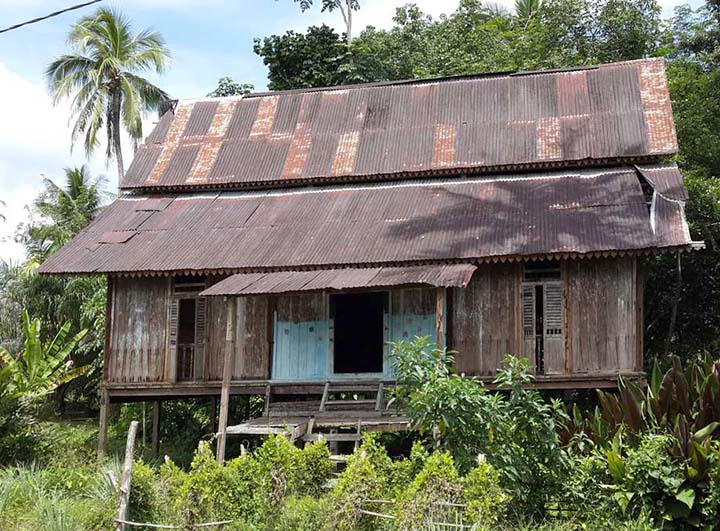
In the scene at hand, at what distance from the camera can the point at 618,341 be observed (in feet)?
50.3

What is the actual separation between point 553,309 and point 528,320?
17.5 inches

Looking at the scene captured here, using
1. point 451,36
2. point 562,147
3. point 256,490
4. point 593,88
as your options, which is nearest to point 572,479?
point 256,490

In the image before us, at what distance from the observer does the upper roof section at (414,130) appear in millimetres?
17688

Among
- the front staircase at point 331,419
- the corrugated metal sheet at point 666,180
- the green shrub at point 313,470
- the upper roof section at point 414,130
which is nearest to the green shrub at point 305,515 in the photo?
the green shrub at point 313,470

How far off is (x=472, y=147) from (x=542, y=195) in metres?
2.12

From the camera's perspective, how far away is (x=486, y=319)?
15.9 m

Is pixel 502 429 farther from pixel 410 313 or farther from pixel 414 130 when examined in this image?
pixel 414 130

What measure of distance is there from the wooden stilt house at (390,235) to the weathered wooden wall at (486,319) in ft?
0.08

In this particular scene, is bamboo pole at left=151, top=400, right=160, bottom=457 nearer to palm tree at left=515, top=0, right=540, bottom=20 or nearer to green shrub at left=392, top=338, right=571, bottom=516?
green shrub at left=392, top=338, right=571, bottom=516

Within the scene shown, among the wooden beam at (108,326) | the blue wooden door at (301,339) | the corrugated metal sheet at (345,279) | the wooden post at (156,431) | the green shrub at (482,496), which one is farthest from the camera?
the wooden post at (156,431)

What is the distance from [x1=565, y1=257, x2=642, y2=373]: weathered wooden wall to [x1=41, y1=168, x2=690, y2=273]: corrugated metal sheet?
0.80 metres

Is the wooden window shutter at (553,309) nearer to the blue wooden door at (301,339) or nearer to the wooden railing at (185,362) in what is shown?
the blue wooden door at (301,339)

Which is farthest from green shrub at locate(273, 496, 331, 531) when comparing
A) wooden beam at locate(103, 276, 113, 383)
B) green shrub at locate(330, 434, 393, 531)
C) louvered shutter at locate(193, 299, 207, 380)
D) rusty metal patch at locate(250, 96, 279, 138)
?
rusty metal patch at locate(250, 96, 279, 138)

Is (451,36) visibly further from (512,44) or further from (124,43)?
(124,43)
